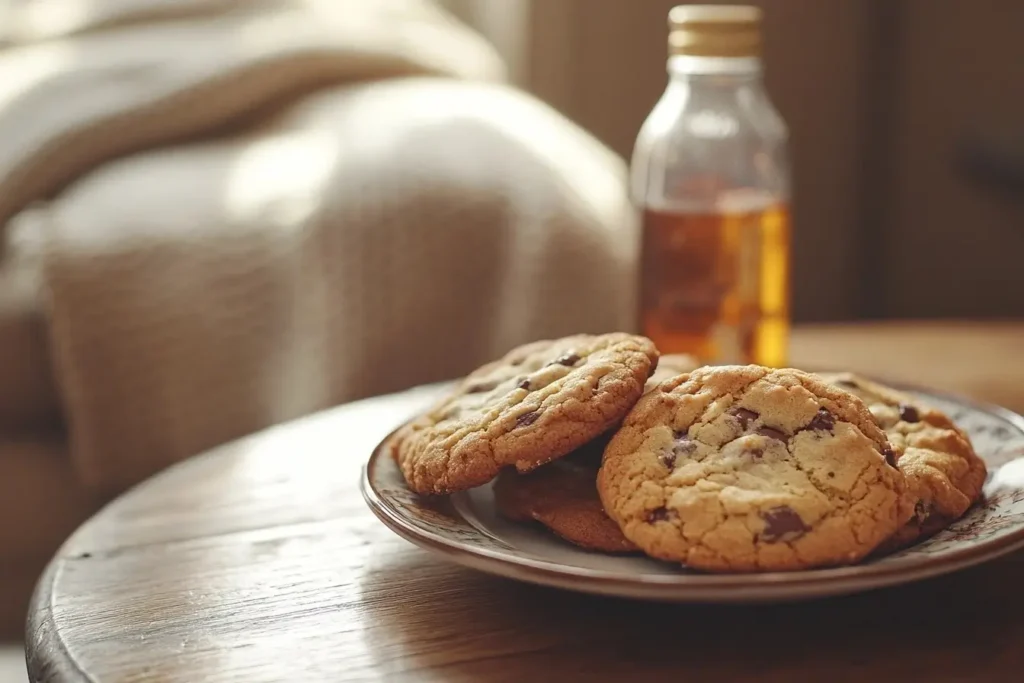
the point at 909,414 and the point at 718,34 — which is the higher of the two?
the point at 718,34

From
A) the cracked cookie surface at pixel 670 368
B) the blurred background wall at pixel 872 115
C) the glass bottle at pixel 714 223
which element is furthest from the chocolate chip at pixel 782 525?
the blurred background wall at pixel 872 115

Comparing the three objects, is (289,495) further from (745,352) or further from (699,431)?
(745,352)

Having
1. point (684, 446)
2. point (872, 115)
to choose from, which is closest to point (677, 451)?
point (684, 446)

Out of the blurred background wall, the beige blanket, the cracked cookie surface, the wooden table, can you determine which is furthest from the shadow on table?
the blurred background wall

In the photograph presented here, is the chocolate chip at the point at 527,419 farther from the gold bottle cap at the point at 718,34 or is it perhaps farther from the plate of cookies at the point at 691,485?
the gold bottle cap at the point at 718,34

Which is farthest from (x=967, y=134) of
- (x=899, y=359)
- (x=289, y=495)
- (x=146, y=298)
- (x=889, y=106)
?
(x=289, y=495)

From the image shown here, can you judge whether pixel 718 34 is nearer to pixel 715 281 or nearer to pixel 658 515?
pixel 715 281

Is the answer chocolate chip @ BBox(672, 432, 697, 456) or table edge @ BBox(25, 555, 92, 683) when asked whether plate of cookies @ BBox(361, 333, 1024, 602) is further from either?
table edge @ BBox(25, 555, 92, 683)
